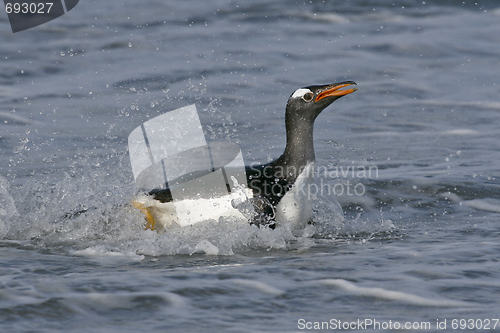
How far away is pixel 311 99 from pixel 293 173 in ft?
2.26

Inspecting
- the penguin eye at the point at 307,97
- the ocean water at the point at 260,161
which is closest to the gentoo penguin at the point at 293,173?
the penguin eye at the point at 307,97

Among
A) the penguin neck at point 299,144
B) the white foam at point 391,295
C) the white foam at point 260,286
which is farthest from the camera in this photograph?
the penguin neck at point 299,144

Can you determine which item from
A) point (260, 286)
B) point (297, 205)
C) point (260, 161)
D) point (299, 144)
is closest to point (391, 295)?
point (260, 286)

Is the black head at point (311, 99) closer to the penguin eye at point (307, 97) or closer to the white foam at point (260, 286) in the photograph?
the penguin eye at point (307, 97)

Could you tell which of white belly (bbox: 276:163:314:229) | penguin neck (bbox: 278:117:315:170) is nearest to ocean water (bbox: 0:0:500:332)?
white belly (bbox: 276:163:314:229)

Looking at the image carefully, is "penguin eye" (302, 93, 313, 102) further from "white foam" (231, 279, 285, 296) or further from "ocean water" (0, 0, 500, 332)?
"white foam" (231, 279, 285, 296)

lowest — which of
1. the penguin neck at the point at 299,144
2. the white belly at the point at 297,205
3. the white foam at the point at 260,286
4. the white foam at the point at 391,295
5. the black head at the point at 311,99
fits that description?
the white foam at the point at 391,295

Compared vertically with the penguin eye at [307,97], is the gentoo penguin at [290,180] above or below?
below

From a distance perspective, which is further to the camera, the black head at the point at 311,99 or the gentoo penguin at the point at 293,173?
the black head at the point at 311,99

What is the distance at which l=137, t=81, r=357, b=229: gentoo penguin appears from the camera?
4703 millimetres

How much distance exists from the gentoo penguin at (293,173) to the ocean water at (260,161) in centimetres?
18

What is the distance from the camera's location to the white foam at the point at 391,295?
10.4 feet

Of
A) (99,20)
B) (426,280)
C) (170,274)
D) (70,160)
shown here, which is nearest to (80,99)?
(70,160)

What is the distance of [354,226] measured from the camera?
200 inches
